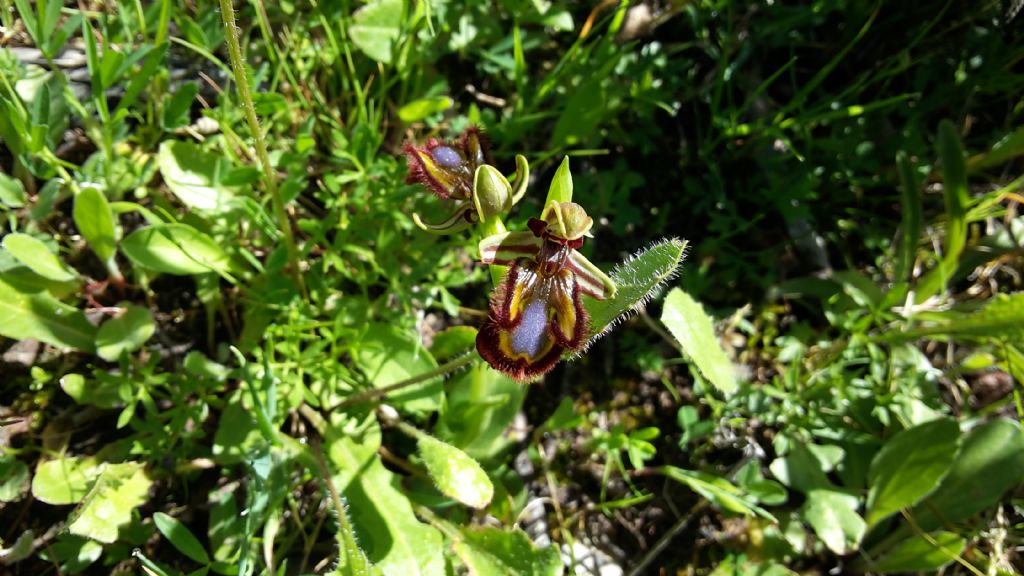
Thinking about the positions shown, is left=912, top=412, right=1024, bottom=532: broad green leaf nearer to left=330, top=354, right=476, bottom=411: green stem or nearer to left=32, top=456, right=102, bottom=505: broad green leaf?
left=330, top=354, right=476, bottom=411: green stem

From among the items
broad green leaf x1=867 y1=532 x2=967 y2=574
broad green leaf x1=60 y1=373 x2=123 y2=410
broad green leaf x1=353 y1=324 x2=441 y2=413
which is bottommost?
broad green leaf x1=867 y1=532 x2=967 y2=574

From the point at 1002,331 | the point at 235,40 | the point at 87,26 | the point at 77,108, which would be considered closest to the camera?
the point at 235,40

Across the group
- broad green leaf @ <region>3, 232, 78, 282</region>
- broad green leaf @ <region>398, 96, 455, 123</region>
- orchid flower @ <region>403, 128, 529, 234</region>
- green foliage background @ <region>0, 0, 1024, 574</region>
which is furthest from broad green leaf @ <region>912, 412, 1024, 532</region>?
broad green leaf @ <region>3, 232, 78, 282</region>

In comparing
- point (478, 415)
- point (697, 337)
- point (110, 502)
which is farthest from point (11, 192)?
point (697, 337)

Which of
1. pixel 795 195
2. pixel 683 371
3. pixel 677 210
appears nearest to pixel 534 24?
pixel 677 210

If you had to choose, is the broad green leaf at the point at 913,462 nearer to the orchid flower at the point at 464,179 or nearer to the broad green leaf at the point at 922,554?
the broad green leaf at the point at 922,554

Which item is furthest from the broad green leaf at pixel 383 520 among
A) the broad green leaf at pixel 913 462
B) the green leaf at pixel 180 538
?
the broad green leaf at pixel 913 462

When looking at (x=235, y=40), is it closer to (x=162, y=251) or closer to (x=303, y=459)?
(x=162, y=251)
